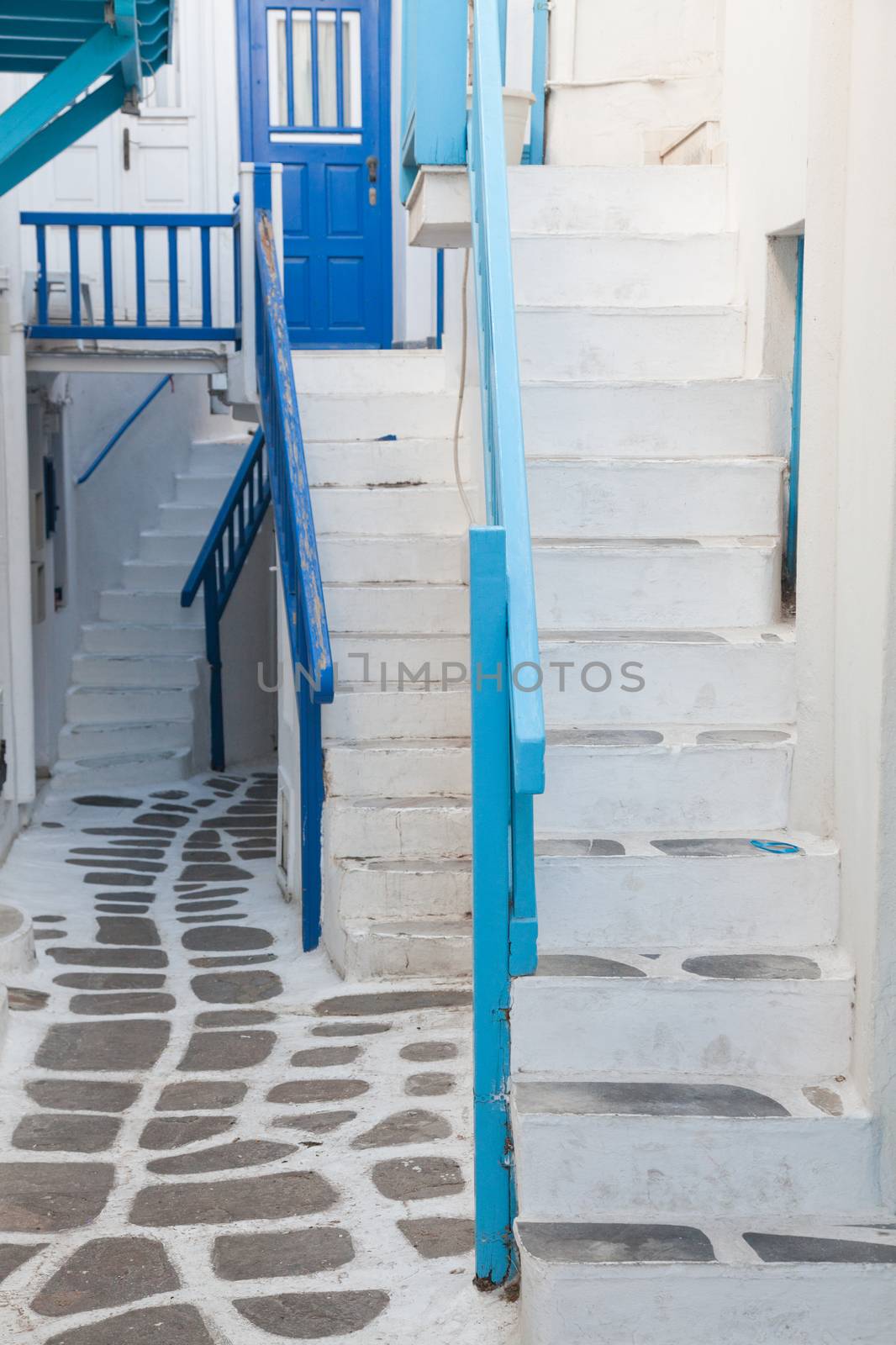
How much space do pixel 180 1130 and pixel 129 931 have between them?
1.97m

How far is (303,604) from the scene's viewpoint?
16.7ft

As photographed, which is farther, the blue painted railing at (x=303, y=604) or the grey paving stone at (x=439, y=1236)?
the blue painted railing at (x=303, y=604)

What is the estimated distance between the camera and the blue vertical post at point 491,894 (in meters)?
2.67

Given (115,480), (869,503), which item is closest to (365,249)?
(115,480)

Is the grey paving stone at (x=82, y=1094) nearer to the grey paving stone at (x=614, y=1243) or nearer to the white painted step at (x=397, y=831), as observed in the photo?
the white painted step at (x=397, y=831)

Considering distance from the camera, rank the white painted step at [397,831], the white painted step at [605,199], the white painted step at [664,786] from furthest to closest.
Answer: the white painted step at [397,831] → the white painted step at [605,199] → the white painted step at [664,786]

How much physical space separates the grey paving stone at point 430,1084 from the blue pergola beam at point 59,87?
3.25m

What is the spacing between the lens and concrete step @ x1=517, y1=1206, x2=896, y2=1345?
2.51 m

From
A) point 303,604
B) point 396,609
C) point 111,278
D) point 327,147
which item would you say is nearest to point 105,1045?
point 303,604

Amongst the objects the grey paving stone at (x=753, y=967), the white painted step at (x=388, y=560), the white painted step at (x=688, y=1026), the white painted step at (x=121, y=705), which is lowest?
the white painted step at (x=121, y=705)

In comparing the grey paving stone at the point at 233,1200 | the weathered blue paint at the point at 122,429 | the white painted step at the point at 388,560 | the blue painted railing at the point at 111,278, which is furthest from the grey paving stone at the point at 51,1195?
the weathered blue paint at the point at 122,429

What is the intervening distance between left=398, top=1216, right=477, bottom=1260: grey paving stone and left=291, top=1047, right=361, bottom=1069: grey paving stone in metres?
1.01

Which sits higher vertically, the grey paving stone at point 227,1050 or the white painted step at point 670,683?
the white painted step at point 670,683

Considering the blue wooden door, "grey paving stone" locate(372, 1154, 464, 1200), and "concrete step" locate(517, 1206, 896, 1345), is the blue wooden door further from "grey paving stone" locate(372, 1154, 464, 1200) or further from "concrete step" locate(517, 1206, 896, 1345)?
"concrete step" locate(517, 1206, 896, 1345)
